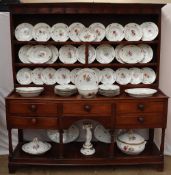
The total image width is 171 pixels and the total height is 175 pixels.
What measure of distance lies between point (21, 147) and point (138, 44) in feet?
4.82

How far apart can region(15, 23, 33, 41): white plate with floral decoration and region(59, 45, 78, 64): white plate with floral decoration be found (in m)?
0.31

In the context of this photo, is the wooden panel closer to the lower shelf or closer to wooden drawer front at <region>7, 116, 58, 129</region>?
wooden drawer front at <region>7, 116, 58, 129</region>

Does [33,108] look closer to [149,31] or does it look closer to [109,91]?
[109,91]

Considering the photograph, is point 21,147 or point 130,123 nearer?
point 130,123

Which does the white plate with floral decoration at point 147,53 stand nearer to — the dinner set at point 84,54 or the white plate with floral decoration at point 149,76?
the dinner set at point 84,54

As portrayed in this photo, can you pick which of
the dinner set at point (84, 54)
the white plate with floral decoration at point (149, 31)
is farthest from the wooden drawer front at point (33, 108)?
the white plate with floral decoration at point (149, 31)

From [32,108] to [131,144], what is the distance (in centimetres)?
91

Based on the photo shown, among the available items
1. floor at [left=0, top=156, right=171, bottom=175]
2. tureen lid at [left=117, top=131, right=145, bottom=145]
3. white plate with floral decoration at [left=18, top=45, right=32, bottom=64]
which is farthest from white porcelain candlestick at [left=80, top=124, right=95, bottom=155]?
white plate with floral decoration at [left=18, top=45, right=32, bottom=64]

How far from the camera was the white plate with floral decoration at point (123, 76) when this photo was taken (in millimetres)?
2686

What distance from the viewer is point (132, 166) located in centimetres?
262

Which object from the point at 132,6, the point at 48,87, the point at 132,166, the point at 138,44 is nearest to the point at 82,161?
the point at 132,166

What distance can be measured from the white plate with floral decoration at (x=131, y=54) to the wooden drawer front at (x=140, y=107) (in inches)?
18.0

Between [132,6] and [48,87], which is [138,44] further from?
[48,87]

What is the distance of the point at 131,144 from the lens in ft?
8.18
